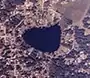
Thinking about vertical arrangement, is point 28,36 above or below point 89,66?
above

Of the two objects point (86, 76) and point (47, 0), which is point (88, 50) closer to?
point (86, 76)

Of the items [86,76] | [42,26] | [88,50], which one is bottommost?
[86,76]

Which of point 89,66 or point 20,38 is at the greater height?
point 20,38

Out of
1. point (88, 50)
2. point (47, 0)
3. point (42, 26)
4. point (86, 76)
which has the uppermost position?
point (47, 0)

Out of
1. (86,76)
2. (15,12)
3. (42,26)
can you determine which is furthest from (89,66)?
(15,12)

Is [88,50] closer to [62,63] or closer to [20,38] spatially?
[62,63]

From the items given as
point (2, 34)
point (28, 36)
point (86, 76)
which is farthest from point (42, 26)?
point (86, 76)
